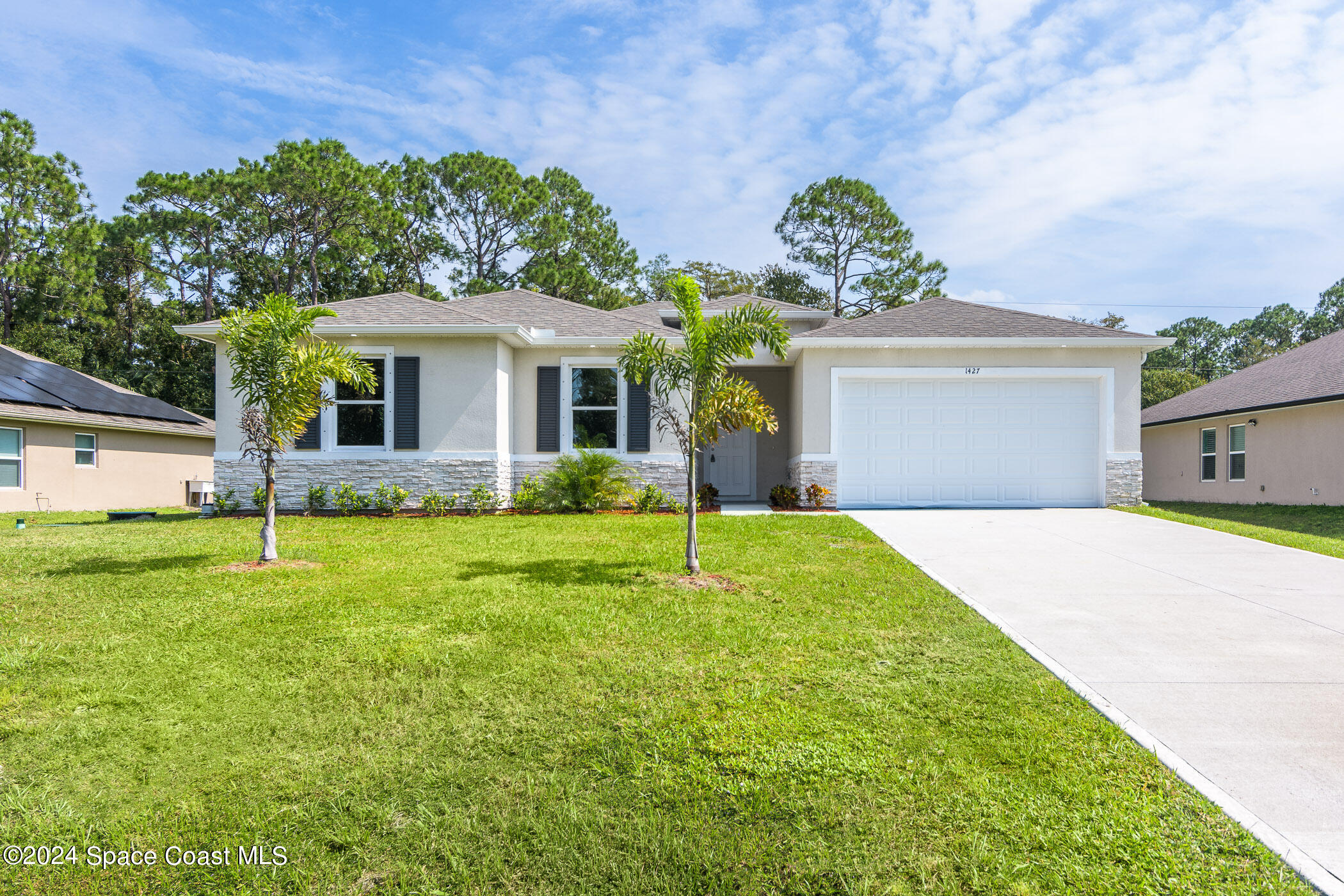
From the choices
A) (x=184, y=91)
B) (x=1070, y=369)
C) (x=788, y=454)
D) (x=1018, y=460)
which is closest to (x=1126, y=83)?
(x=1070, y=369)

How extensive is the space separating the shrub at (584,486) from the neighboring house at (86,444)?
1271 centimetres

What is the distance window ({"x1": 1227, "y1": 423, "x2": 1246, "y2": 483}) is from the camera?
17.0 m

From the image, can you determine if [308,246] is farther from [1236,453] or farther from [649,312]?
[1236,453]

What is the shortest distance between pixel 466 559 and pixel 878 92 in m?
10.8


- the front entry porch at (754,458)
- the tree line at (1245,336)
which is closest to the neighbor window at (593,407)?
the front entry porch at (754,458)

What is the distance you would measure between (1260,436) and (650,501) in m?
15.0

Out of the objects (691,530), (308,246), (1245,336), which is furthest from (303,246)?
(1245,336)

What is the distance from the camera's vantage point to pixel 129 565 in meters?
7.30

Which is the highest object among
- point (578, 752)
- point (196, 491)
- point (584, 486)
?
point (584, 486)

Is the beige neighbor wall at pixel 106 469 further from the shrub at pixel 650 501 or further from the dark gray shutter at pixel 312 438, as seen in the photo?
the shrub at pixel 650 501

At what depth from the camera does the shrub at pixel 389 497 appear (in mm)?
12352

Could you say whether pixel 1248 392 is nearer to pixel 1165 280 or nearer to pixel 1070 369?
pixel 1070 369

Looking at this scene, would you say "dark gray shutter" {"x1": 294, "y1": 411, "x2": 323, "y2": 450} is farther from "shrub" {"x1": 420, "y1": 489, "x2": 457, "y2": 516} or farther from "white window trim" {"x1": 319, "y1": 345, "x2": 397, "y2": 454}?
"shrub" {"x1": 420, "y1": 489, "x2": 457, "y2": 516}

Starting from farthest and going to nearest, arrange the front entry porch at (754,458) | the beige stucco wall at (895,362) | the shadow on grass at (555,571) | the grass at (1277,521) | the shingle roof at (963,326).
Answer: the front entry porch at (754,458) < the beige stucco wall at (895,362) < the shingle roof at (963,326) < the grass at (1277,521) < the shadow on grass at (555,571)
